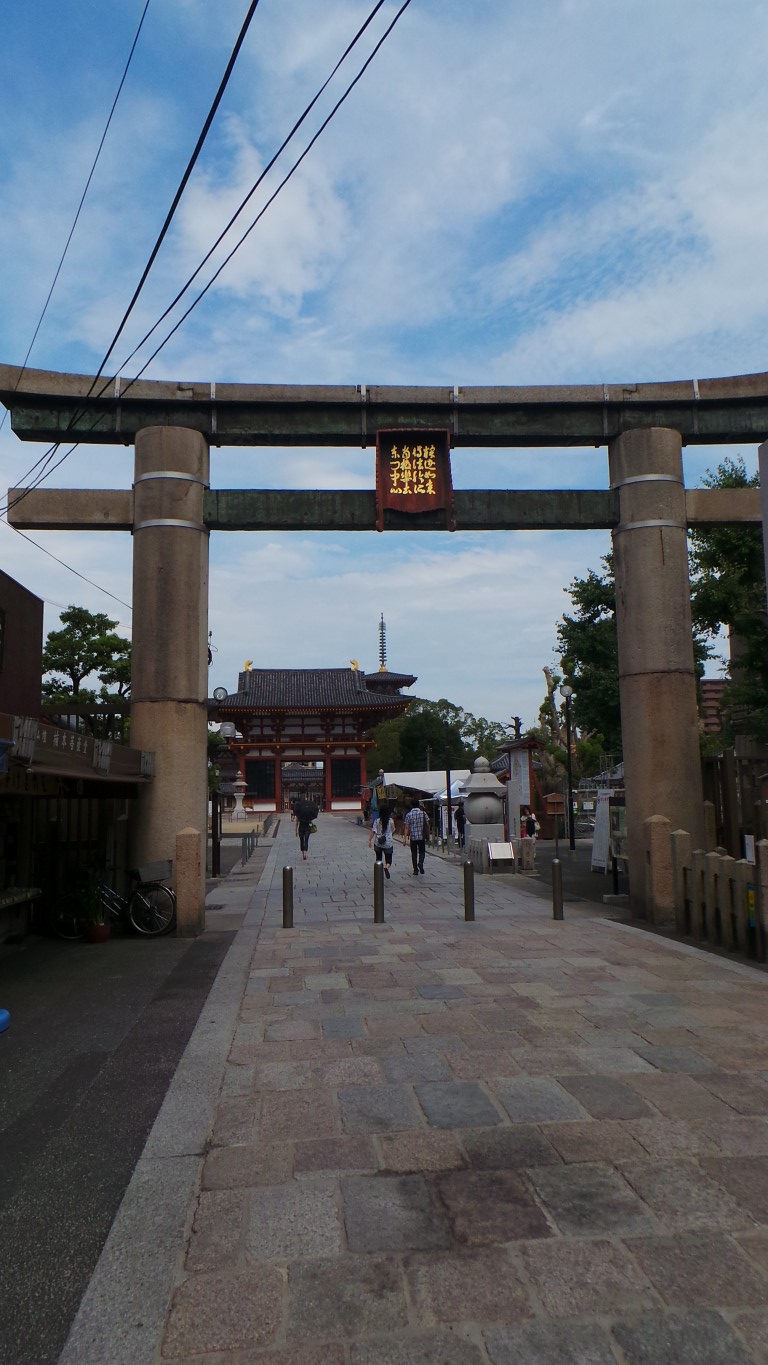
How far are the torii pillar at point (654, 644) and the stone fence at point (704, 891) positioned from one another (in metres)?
0.41

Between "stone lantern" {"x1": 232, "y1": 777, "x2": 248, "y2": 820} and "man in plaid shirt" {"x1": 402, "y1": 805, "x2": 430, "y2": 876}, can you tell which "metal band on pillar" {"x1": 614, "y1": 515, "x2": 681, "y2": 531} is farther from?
"stone lantern" {"x1": 232, "y1": 777, "x2": 248, "y2": 820}

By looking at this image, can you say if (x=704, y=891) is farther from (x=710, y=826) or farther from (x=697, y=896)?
(x=710, y=826)

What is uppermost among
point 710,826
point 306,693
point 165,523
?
point 306,693

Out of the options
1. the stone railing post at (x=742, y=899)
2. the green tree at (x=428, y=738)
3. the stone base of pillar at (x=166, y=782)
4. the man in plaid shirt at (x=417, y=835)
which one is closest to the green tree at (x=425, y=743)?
the green tree at (x=428, y=738)

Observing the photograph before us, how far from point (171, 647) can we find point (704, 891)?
7.06m

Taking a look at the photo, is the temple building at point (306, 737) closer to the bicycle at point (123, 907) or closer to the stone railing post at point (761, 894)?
the bicycle at point (123, 907)

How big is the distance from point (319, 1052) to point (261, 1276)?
268 centimetres

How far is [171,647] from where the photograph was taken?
1115cm

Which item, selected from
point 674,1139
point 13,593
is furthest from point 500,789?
point 674,1139

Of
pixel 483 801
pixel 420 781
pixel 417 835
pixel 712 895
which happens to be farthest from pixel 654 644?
pixel 420 781

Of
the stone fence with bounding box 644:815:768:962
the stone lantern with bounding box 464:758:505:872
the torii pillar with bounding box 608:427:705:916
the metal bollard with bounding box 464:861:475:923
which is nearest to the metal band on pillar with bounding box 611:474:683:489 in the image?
the torii pillar with bounding box 608:427:705:916

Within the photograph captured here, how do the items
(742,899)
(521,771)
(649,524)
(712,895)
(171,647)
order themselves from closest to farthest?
(742,899) → (712,895) → (171,647) → (649,524) → (521,771)

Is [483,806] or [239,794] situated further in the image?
[239,794]

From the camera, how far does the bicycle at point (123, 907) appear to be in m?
10.5
